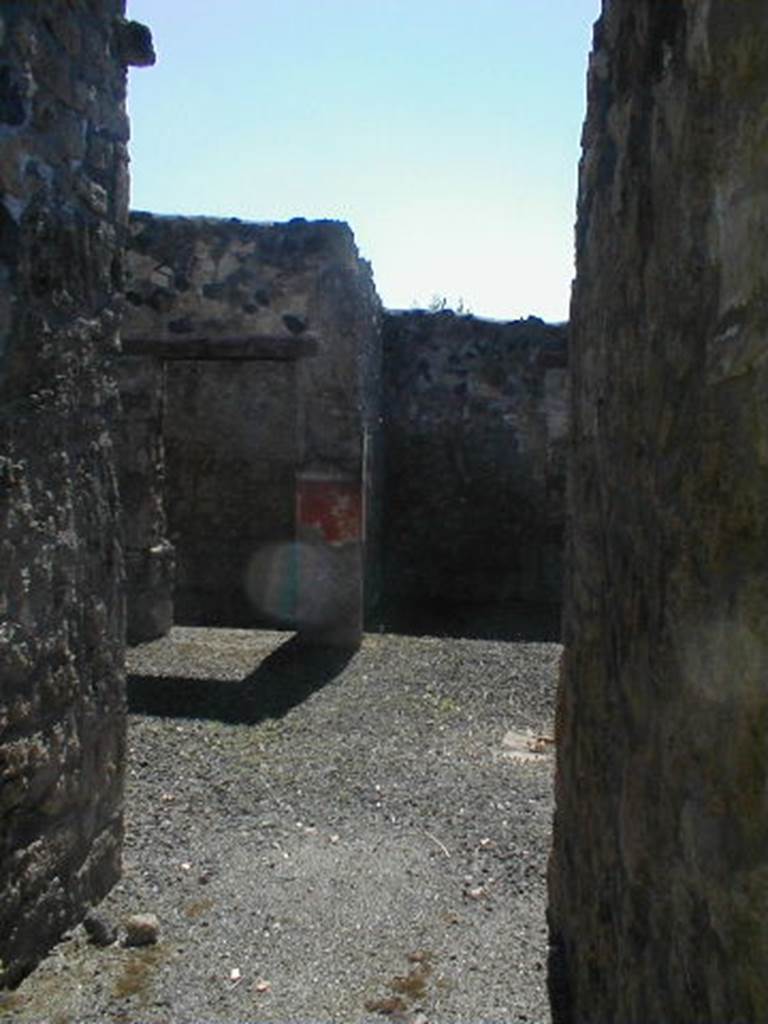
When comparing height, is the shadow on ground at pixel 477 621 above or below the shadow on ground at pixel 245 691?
above

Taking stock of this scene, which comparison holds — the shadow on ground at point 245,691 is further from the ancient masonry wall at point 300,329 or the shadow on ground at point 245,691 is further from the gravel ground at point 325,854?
the ancient masonry wall at point 300,329

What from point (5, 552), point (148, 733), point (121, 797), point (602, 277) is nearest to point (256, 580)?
point (148, 733)

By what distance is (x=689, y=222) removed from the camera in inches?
55.4

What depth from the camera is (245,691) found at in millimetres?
6457

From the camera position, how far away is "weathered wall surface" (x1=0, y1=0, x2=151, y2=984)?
283 centimetres

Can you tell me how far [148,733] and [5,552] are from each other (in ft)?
9.50

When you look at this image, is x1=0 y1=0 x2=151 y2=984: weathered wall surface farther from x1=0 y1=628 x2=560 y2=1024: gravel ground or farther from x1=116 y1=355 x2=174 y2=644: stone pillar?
x1=116 y1=355 x2=174 y2=644: stone pillar

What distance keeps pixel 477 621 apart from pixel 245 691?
9.84 feet

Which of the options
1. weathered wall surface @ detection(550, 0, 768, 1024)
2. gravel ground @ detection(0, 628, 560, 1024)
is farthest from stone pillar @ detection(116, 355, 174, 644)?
weathered wall surface @ detection(550, 0, 768, 1024)

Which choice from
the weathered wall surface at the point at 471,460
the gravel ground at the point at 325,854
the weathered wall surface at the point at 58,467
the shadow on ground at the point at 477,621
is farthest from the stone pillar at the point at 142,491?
the weathered wall surface at the point at 58,467

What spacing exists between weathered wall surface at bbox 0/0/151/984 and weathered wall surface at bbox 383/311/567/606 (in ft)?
21.4

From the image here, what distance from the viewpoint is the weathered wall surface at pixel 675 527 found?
3.64 feet

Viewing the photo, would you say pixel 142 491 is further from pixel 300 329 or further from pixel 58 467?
pixel 58 467

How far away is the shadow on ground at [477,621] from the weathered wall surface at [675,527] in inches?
Answer: 229
